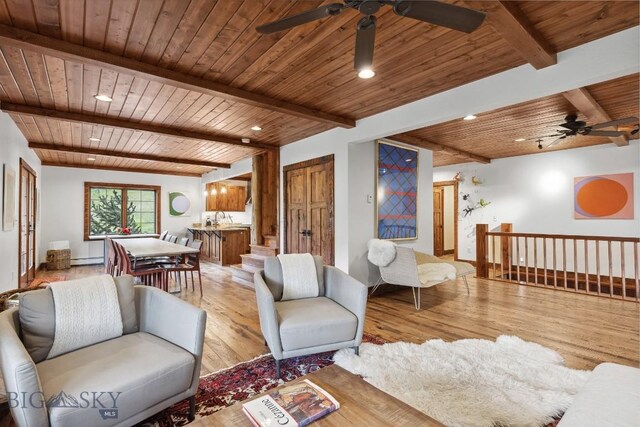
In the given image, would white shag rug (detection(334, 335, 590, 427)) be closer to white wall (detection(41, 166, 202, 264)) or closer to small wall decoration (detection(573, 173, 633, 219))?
small wall decoration (detection(573, 173, 633, 219))

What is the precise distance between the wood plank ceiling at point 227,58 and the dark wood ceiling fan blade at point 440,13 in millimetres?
592

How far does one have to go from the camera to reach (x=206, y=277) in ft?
20.1

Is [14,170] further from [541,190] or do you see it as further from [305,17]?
[541,190]

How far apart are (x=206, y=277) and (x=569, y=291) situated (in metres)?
6.14

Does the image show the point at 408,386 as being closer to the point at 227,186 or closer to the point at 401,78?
the point at 401,78

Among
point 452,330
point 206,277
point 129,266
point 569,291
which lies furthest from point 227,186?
point 569,291

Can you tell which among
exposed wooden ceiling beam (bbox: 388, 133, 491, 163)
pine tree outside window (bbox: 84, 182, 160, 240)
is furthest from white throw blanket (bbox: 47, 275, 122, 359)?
pine tree outside window (bbox: 84, 182, 160, 240)

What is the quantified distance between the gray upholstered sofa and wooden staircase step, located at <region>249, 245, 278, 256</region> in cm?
348

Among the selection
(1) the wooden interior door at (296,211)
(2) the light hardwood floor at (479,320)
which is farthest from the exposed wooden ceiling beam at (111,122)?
(2) the light hardwood floor at (479,320)

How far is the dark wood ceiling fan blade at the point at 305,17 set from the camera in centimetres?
151

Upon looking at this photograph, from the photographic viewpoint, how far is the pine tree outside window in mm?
7973

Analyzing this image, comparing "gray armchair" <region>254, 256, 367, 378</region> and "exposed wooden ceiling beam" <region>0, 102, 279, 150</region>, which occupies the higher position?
"exposed wooden ceiling beam" <region>0, 102, 279, 150</region>

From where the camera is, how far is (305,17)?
1.59 metres

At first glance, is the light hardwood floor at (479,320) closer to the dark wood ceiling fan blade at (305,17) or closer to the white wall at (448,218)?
the dark wood ceiling fan blade at (305,17)
